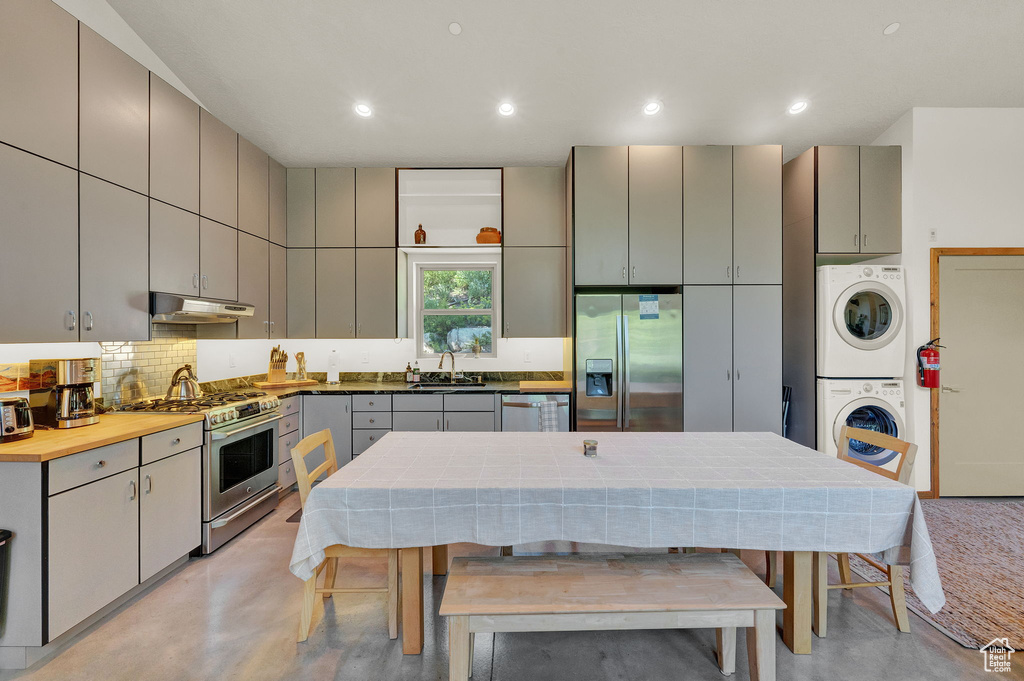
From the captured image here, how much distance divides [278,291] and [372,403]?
1377 mm

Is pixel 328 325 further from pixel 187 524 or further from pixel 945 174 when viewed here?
pixel 945 174

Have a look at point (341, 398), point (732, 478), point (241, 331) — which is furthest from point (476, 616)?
point (241, 331)

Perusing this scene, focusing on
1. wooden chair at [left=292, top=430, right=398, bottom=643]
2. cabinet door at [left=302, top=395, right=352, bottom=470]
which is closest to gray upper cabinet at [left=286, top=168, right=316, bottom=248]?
cabinet door at [left=302, top=395, right=352, bottom=470]

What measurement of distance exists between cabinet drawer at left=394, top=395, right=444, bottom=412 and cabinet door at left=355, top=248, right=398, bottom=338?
695 millimetres

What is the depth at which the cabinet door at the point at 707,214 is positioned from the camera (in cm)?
371

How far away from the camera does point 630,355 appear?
3.64 meters

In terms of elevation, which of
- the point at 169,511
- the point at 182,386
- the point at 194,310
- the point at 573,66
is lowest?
the point at 169,511

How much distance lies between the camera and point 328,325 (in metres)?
4.29

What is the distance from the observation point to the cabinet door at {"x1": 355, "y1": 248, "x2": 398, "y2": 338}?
4.27 meters

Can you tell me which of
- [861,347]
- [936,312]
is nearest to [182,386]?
[861,347]

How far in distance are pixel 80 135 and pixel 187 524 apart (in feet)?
6.97

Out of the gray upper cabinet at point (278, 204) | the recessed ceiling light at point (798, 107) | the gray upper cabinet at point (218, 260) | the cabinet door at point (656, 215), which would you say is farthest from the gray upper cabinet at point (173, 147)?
the recessed ceiling light at point (798, 107)

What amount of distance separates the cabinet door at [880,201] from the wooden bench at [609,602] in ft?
11.0

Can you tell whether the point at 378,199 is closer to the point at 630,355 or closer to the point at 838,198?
the point at 630,355
